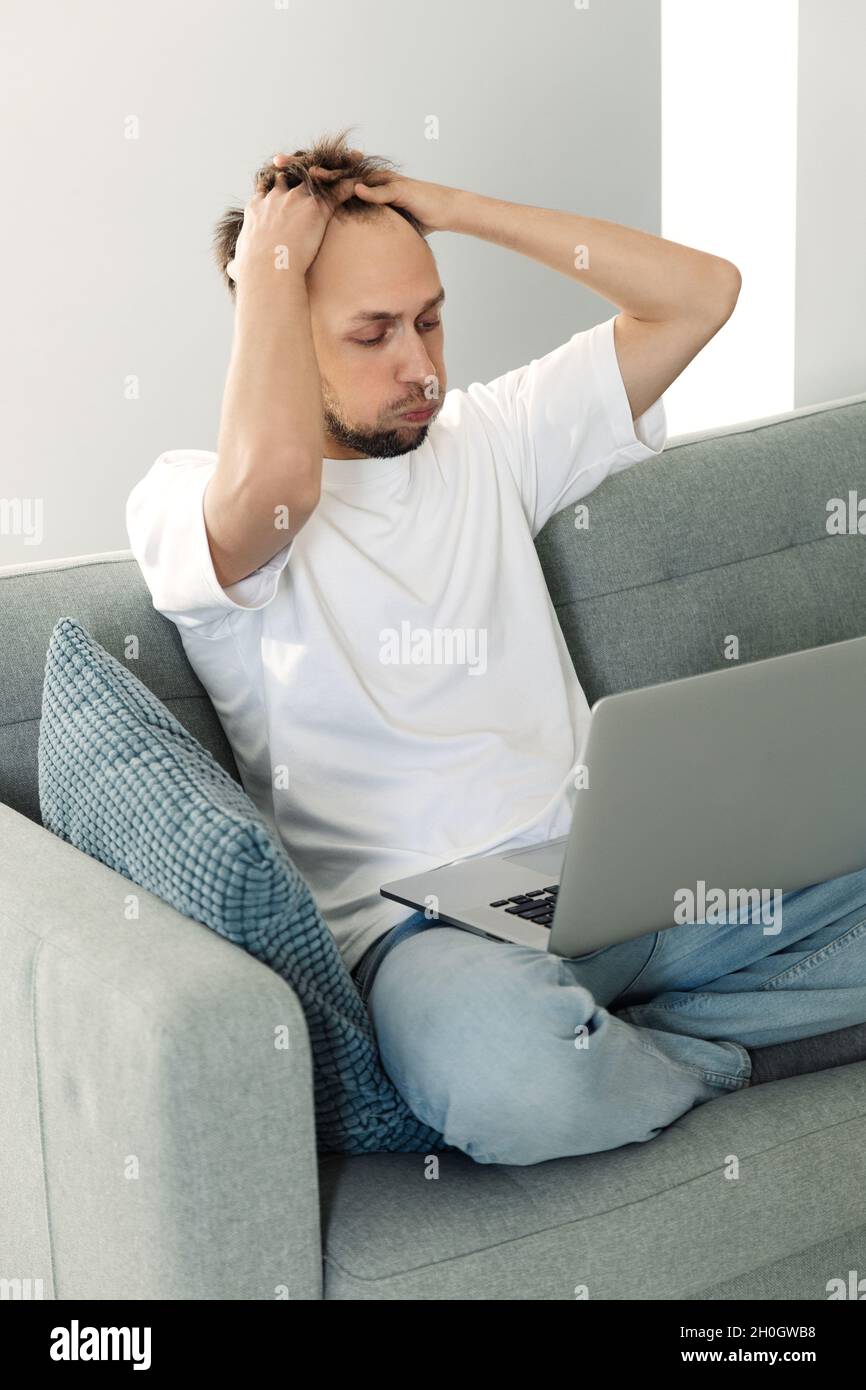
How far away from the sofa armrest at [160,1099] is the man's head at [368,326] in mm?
728

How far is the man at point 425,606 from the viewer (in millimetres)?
→ 1418

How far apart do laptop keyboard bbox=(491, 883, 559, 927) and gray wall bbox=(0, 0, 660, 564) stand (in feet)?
3.42

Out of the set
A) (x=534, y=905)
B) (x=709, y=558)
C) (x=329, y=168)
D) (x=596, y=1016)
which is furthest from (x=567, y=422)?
(x=596, y=1016)

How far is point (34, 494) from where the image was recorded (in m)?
2.23

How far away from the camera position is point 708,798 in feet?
4.37

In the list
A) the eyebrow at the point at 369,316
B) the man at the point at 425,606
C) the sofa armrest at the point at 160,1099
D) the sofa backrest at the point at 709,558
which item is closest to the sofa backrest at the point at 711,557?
the sofa backrest at the point at 709,558

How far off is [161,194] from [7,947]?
4.31 feet

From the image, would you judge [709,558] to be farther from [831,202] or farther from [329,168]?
[831,202]

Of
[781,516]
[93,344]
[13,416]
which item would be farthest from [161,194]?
[781,516]

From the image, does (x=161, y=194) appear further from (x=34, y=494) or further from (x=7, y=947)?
(x=7, y=947)

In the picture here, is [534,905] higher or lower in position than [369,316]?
lower

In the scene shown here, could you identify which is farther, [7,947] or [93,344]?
[93,344]

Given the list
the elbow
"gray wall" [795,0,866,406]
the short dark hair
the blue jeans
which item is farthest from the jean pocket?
"gray wall" [795,0,866,406]

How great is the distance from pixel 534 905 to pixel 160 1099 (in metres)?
0.49
